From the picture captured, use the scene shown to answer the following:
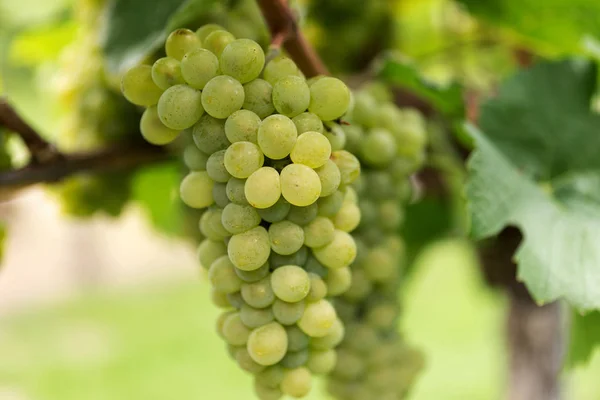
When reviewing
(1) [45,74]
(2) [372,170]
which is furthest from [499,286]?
(1) [45,74]

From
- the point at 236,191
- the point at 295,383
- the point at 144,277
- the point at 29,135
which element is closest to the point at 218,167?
the point at 236,191

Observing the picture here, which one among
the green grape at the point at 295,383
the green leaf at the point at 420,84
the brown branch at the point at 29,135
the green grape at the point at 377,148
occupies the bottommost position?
the green grape at the point at 295,383

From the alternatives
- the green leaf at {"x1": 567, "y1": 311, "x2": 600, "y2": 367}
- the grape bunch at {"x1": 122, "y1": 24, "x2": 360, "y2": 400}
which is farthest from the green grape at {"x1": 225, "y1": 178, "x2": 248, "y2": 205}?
the green leaf at {"x1": 567, "y1": 311, "x2": 600, "y2": 367}

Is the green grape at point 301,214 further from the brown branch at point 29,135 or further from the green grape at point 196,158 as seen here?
the brown branch at point 29,135

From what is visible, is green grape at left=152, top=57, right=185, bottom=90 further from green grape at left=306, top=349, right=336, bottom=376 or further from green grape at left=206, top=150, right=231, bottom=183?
green grape at left=306, top=349, right=336, bottom=376

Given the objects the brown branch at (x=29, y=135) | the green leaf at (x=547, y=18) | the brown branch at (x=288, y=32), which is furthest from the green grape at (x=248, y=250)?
the green leaf at (x=547, y=18)

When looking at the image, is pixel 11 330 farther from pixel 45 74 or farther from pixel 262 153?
pixel 262 153
